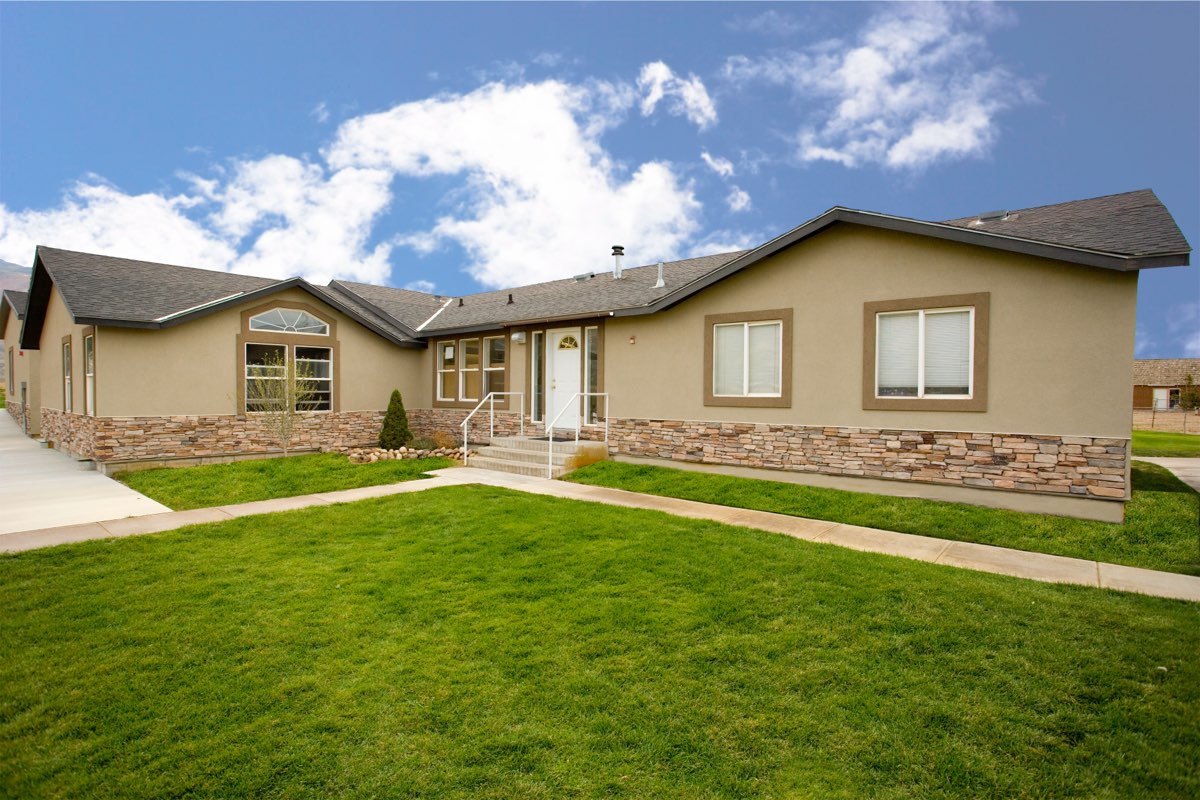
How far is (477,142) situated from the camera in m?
19.1

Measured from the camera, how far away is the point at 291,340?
14414 mm

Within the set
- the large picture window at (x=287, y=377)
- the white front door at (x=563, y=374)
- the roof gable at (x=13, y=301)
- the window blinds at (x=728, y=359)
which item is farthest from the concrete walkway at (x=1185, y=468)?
the roof gable at (x=13, y=301)

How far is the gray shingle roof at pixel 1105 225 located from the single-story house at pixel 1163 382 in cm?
4626

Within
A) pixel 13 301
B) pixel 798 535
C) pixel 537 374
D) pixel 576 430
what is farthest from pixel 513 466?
pixel 13 301

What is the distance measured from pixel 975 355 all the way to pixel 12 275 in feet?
804

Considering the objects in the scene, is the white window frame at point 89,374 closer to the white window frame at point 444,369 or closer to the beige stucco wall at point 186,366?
the beige stucco wall at point 186,366

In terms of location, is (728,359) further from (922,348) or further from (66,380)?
(66,380)

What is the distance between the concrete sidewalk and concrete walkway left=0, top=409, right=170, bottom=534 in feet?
2.32

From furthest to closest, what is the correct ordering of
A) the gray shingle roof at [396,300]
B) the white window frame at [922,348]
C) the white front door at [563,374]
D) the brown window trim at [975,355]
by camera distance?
1. the gray shingle roof at [396,300]
2. the white front door at [563,374]
3. the white window frame at [922,348]
4. the brown window trim at [975,355]

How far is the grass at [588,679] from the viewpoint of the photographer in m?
2.75

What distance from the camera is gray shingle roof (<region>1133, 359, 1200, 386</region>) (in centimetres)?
4359

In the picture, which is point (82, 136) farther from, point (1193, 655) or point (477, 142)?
point (1193, 655)

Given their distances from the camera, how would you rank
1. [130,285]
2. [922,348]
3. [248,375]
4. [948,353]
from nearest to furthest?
[948,353], [922,348], [130,285], [248,375]

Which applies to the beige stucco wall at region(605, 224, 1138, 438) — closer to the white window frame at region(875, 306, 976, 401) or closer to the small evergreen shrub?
the white window frame at region(875, 306, 976, 401)
